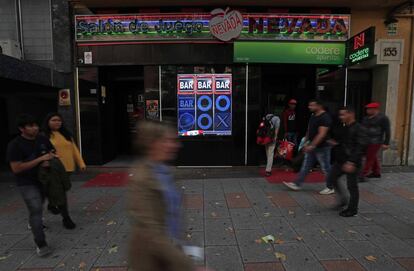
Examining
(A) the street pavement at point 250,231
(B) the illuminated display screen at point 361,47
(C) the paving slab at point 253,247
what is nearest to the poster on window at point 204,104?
(A) the street pavement at point 250,231

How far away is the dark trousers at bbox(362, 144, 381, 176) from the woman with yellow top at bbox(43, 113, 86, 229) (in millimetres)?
5954

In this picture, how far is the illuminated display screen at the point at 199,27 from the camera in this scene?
8.89 m

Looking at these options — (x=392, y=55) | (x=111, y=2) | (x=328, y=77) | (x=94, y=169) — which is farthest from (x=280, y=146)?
(x=111, y=2)

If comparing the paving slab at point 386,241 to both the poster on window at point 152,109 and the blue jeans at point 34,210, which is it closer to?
the blue jeans at point 34,210

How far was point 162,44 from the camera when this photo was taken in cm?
898

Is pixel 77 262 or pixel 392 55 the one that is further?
pixel 392 55

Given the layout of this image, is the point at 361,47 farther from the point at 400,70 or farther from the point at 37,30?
the point at 37,30

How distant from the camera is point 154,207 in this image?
1949mm

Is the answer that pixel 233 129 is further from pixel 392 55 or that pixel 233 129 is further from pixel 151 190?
pixel 151 190

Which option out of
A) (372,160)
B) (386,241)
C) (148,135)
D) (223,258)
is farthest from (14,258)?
(372,160)

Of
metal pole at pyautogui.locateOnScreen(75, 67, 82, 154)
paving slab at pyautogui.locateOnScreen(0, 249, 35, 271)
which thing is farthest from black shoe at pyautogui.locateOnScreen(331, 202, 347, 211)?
metal pole at pyautogui.locateOnScreen(75, 67, 82, 154)

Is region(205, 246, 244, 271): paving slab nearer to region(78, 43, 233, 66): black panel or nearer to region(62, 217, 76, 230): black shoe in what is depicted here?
region(62, 217, 76, 230): black shoe

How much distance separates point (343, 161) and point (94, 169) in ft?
21.9

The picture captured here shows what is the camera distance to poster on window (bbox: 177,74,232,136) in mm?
9180
